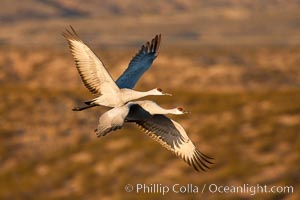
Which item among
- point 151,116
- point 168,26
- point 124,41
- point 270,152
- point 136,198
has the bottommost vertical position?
point 151,116

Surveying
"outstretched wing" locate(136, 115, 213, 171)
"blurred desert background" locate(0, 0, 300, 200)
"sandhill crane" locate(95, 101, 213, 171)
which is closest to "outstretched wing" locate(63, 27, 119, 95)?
"sandhill crane" locate(95, 101, 213, 171)

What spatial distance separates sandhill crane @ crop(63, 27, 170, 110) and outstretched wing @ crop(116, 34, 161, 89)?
1.16 m

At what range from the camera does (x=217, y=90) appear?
50.2 metres

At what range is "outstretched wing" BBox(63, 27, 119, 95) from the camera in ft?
56.2

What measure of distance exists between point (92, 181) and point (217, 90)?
569 inches

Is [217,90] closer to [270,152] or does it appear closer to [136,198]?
[270,152]

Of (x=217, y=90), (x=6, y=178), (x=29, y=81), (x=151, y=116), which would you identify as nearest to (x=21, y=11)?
(x=29, y=81)

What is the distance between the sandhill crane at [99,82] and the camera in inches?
669

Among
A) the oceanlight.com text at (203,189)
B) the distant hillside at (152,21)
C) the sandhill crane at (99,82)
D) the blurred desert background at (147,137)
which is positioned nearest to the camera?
the sandhill crane at (99,82)

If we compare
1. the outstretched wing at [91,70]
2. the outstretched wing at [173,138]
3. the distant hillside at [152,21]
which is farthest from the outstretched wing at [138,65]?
the distant hillside at [152,21]

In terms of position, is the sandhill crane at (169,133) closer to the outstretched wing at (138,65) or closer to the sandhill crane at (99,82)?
the sandhill crane at (99,82)

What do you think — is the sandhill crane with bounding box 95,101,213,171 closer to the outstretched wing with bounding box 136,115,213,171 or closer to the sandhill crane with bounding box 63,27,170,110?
A: the outstretched wing with bounding box 136,115,213,171

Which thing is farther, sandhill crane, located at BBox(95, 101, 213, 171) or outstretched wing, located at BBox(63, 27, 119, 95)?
sandhill crane, located at BBox(95, 101, 213, 171)

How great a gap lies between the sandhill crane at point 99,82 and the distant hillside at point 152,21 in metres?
68.7
